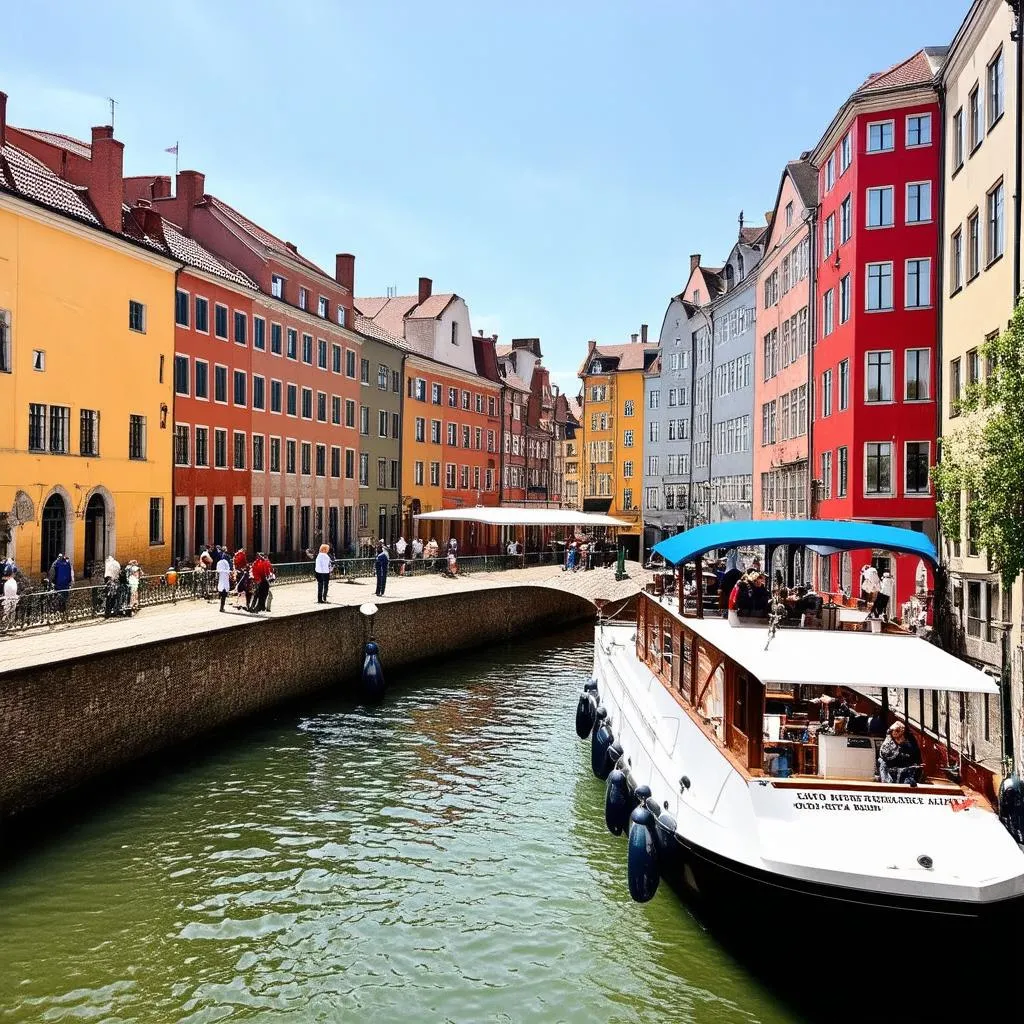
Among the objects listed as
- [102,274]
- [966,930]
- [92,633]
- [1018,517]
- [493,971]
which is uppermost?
[102,274]

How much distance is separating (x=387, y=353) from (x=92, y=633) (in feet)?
131

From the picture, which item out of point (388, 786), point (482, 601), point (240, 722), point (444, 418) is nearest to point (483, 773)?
point (388, 786)

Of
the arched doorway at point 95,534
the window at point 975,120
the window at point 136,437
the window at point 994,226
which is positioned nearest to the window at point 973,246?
the window at point 994,226

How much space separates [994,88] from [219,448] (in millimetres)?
30487

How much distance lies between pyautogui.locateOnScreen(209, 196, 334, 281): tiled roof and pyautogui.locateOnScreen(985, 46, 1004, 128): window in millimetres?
30743

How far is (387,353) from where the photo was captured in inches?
2391

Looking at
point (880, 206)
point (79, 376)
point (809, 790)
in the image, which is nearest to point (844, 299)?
point (880, 206)

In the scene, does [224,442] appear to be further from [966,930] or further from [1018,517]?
[966,930]

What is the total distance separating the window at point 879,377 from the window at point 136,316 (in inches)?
954

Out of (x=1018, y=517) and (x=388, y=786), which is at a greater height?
(x=1018, y=517)

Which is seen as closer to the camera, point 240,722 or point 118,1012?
point 118,1012

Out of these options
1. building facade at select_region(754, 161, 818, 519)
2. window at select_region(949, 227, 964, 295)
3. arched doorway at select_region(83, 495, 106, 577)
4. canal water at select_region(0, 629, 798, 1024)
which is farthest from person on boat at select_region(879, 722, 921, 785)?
building facade at select_region(754, 161, 818, 519)

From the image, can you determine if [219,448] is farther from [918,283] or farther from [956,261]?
[956,261]

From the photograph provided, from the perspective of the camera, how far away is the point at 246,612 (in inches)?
1095
